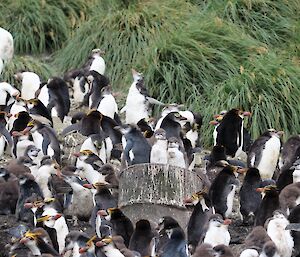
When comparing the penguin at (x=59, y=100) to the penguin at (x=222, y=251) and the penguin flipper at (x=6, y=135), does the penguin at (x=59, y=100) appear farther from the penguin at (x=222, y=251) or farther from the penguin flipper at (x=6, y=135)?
the penguin at (x=222, y=251)

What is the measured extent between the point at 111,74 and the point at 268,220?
732 centimetres

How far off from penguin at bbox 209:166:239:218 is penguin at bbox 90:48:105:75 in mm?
5038

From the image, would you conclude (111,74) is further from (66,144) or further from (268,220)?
(268,220)

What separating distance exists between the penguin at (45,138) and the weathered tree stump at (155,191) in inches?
81.7

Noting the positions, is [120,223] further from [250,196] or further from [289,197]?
[289,197]

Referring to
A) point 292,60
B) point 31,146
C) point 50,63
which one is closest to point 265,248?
point 31,146

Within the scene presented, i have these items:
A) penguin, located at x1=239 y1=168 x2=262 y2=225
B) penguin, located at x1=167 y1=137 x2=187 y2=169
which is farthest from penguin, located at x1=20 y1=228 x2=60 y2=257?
penguin, located at x1=167 y1=137 x2=187 y2=169

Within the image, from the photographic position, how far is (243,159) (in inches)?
898

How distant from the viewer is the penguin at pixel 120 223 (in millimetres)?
18625

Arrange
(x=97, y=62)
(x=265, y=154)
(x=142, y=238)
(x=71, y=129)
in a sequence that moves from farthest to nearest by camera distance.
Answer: (x=97, y=62), (x=71, y=129), (x=265, y=154), (x=142, y=238)

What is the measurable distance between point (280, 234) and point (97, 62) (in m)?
7.09

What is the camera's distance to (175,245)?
706 inches

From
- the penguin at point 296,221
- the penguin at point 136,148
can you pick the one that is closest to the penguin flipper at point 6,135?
the penguin at point 136,148


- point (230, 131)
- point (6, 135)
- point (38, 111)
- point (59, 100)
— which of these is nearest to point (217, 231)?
point (230, 131)
